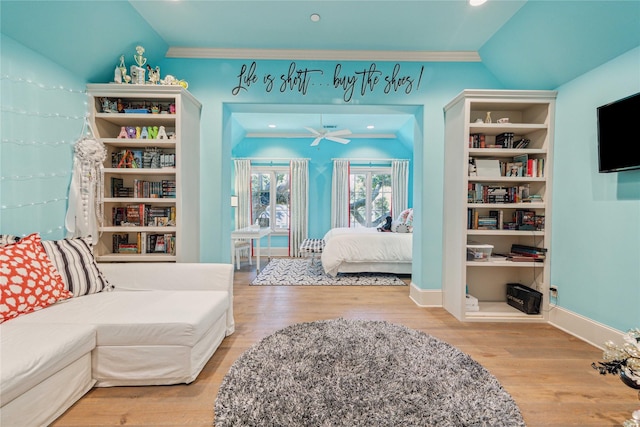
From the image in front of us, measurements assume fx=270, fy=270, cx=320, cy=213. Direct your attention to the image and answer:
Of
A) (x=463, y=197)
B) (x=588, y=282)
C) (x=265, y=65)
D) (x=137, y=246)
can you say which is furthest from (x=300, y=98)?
(x=588, y=282)

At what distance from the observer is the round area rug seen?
140 centimetres

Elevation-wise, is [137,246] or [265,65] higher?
[265,65]

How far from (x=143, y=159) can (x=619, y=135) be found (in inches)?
156

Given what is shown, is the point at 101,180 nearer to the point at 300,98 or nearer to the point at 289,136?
the point at 300,98

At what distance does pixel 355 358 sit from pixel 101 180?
2.71 metres

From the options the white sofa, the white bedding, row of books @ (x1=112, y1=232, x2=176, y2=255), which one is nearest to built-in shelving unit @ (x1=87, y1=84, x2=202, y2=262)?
row of books @ (x1=112, y1=232, x2=176, y2=255)

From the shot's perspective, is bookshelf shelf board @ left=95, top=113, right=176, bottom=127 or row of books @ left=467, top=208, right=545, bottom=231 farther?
row of books @ left=467, top=208, right=545, bottom=231

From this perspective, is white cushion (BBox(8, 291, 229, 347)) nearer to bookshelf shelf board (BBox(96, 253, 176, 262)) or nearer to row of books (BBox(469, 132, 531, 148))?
bookshelf shelf board (BBox(96, 253, 176, 262))

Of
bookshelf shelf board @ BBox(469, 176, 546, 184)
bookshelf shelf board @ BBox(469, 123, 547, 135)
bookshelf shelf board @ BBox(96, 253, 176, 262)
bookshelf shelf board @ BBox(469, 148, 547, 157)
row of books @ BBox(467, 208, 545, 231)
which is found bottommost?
bookshelf shelf board @ BBox(96, 253, 176, 262)

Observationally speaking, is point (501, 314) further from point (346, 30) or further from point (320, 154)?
point (320, 154)

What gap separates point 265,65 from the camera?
3008 millimetres

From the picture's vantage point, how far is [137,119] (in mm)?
2643

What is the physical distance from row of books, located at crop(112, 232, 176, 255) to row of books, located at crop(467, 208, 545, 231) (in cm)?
301

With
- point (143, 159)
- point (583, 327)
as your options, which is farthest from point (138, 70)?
point (583, 327)
